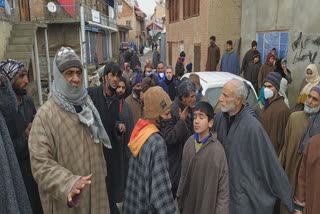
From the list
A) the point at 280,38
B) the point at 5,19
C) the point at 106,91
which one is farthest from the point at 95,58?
the point at 106,91

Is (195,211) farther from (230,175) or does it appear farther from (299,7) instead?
(299,7)

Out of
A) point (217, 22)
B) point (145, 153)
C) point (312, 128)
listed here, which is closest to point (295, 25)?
point (217, 22)

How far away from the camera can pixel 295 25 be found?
8.76 meters

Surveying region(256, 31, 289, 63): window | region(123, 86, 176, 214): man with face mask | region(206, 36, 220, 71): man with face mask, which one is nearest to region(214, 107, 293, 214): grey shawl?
region(123, 86, 176, 214): man with face mask

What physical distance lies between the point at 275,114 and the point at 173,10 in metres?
17.9

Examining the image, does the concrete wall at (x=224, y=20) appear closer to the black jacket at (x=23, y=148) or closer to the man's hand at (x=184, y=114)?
the man's hand at (x=184, y=114)

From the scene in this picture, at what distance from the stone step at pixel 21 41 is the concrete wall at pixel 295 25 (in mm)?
7607

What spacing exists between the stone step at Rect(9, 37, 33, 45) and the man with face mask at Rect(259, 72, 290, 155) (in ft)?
27.5

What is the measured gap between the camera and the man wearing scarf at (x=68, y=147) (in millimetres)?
2084

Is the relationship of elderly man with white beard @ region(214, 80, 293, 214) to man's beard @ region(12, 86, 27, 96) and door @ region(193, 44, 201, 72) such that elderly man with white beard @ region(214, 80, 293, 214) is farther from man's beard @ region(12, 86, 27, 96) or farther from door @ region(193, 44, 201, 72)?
door @ region(193, 44, 201, 72)

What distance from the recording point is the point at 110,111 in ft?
11.7

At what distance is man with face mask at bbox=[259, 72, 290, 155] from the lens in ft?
14.3

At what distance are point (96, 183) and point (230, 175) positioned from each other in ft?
4.21

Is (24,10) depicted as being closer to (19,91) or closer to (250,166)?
(19,91)
